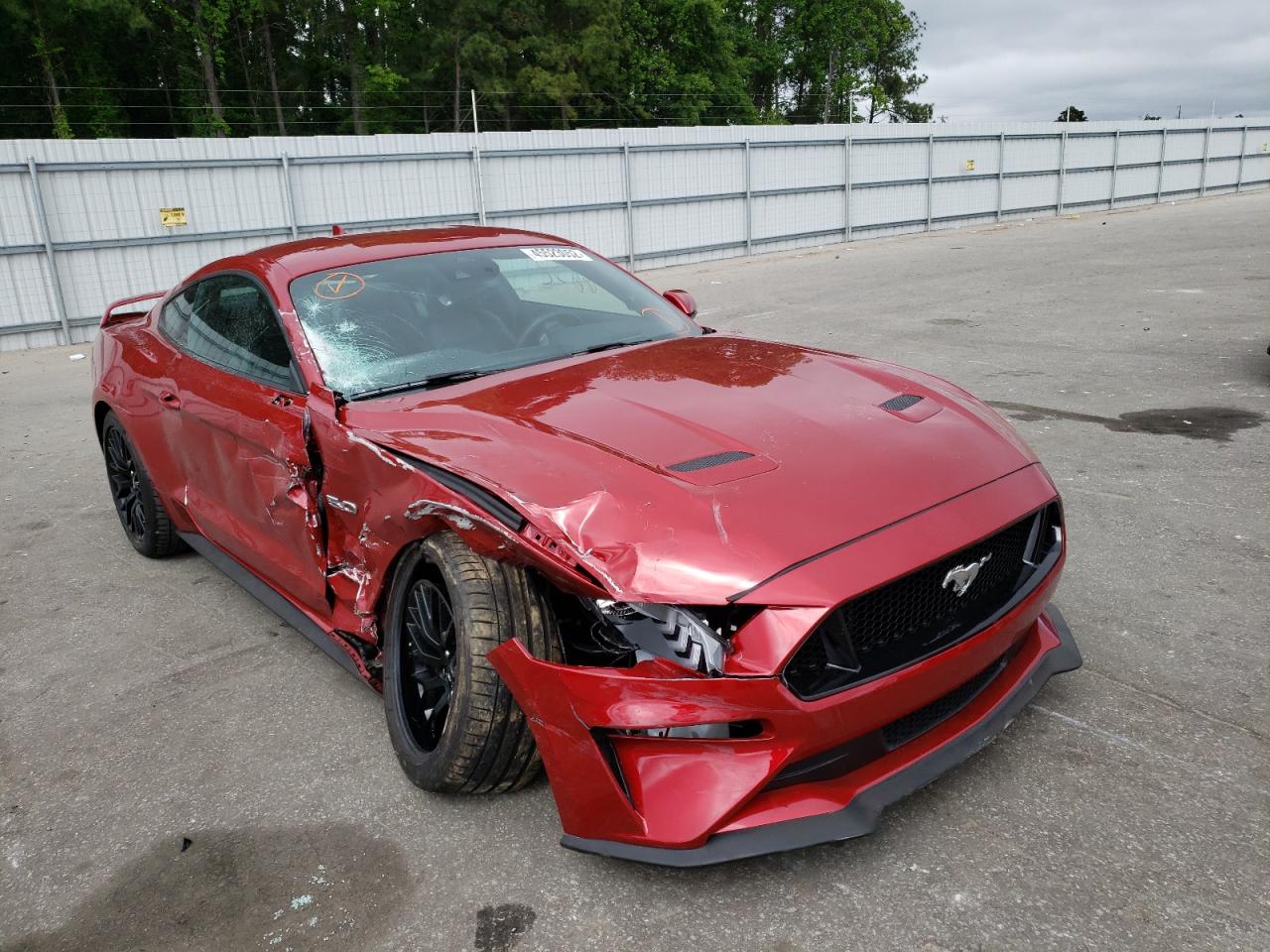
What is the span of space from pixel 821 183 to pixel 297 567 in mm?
20718

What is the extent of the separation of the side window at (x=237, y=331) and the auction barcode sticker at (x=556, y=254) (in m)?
1.05

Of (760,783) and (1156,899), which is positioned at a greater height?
(760,783)

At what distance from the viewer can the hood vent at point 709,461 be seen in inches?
94.4

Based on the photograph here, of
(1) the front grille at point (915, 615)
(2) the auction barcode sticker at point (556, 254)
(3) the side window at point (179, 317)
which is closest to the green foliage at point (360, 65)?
(3) the side window at point (179, 317)

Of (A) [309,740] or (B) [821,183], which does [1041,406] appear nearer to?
(A) [309,740]

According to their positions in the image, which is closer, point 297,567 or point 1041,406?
point 297,567

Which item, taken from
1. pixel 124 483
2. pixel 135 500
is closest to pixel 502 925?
pixel 135 500

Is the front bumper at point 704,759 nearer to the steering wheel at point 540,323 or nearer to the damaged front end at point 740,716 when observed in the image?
the damaged front end at point 740,716

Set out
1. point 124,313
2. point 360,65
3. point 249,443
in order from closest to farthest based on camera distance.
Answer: point 249,443 < point 124,313 < point 360,65

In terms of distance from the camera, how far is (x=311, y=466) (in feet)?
9.91

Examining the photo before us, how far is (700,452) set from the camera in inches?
98.2

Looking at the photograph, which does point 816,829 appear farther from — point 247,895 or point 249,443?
point 249,443

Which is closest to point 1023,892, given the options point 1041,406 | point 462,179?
point 1041,406

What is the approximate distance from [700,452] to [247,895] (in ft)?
4.98
